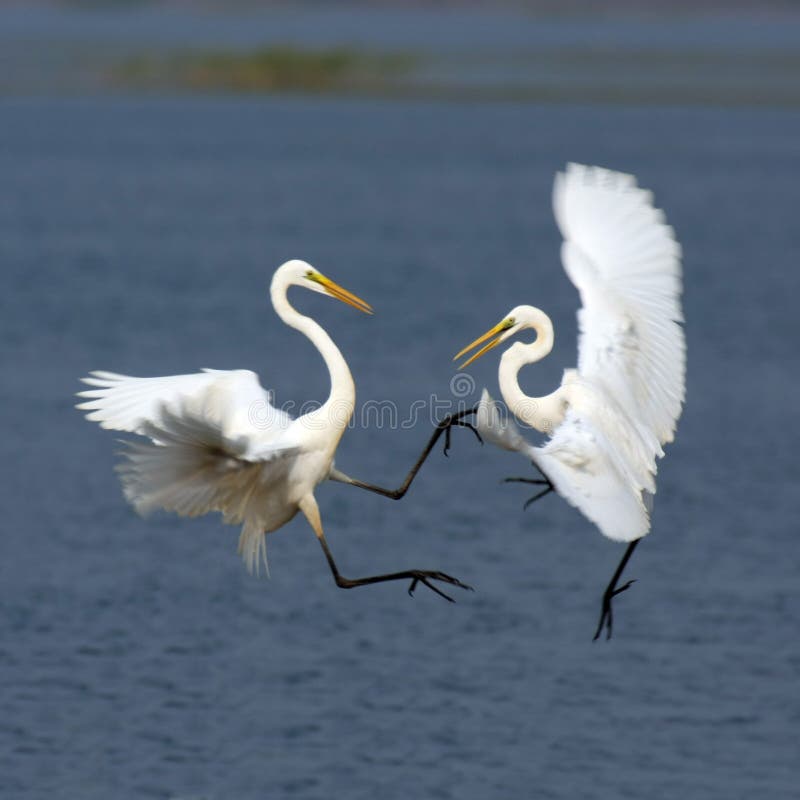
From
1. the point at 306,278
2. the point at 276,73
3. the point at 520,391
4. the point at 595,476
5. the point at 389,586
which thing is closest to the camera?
the point at 595,476

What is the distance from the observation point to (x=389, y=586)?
44.2ft

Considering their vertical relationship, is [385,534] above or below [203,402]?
below

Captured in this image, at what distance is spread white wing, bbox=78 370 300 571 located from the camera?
27.3 feet

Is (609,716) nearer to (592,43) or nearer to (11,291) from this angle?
(11,291)

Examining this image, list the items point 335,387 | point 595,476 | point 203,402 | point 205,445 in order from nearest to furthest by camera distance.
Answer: point 205,445, point 595,476, point 335,387, point 203,402

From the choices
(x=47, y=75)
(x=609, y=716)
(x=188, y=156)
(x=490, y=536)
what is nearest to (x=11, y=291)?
(x=490, y=536)

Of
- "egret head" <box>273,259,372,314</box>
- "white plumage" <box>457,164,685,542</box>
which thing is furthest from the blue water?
"egret head" <box>273,259,372,314</box>

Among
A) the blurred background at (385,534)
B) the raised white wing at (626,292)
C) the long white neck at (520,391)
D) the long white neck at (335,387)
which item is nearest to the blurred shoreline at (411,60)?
the blurred background at (385,534)

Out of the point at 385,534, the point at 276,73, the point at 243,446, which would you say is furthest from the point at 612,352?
the point at 276,73

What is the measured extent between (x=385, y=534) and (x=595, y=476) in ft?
19.5

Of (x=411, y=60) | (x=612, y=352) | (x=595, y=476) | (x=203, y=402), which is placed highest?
(x=411, y=60)

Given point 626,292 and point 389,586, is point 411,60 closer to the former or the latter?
point 389,586

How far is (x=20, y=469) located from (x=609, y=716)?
266 inches

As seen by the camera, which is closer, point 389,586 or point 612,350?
point 612,350
